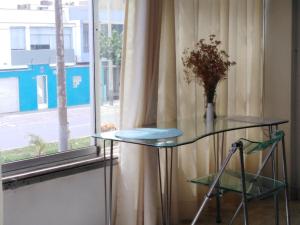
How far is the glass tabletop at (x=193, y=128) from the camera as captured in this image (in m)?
2.50

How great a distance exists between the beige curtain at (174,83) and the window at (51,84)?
15 cm

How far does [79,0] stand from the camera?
291 centimetres

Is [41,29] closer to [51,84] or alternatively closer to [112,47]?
[51,84]

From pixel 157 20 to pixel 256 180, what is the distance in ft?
3.86

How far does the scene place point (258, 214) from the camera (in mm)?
3672

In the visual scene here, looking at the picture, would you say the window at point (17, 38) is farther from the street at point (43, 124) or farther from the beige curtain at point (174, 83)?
the beige curtain at point (174, 83)

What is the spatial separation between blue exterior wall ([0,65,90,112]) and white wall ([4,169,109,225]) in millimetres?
455

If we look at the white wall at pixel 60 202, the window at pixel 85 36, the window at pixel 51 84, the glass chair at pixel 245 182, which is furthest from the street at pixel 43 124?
the glass chair at pixel 245 182

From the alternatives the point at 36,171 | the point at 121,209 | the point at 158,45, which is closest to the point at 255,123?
the point at 158,45

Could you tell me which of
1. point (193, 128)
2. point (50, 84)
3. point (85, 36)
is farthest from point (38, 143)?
point (193, 128)

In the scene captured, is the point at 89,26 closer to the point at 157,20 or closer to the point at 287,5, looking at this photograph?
the point at 157,20

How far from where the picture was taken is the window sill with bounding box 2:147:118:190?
2.56m

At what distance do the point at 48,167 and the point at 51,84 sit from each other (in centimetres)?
49

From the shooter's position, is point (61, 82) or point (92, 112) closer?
point (61, 82)
